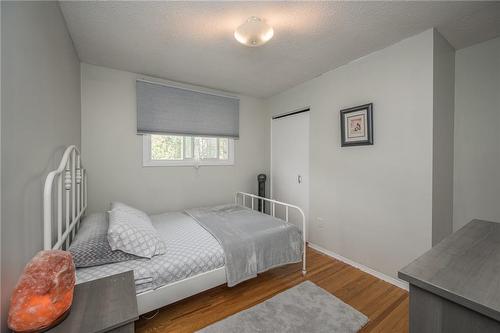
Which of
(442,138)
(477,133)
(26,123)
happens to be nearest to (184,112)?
(26,123)

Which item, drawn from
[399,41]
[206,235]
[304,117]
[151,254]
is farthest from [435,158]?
[151,254]

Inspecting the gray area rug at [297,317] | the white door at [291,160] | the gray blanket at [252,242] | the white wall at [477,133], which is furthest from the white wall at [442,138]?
the white door at [291,160]

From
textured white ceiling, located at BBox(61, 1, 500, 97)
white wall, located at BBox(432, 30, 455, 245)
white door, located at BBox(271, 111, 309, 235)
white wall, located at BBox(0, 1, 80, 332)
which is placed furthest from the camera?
white door, located at BBox(271, 111, 309, 235)

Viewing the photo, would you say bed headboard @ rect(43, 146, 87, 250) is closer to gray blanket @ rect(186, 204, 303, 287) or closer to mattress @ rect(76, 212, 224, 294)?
mattress @ rect(76, 212, 224, 294)

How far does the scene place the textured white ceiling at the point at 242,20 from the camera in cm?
155

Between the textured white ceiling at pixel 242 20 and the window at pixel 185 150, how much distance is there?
91 cm

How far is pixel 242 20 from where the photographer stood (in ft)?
5.50

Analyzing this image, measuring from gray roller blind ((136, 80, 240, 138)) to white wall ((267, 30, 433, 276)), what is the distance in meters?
1.37

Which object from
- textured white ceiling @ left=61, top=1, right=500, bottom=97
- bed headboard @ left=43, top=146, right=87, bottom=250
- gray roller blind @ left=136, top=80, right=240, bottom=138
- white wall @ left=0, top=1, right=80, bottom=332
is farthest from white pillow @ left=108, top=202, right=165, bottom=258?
textured white ceiling @ left=61, top=1, right=500, bottom=97

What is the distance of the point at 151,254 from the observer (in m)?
1.51

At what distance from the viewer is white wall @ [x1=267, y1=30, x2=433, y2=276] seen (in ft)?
6.15

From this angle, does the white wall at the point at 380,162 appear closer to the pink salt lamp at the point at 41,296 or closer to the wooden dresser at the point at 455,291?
the wooden dresser at the point at 455,291

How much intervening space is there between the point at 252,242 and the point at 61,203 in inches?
56.0

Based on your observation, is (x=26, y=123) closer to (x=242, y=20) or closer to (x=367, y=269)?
(x=242, y=20)
